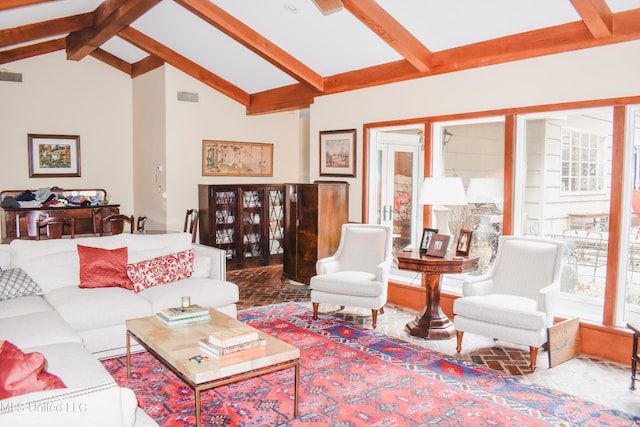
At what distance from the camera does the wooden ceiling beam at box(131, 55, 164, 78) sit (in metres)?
7.88

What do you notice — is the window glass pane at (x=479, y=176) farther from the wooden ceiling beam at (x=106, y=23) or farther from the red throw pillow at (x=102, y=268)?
the wooden ceiling beam at (x=106, y=23)

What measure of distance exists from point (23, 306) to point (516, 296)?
417 centimetres

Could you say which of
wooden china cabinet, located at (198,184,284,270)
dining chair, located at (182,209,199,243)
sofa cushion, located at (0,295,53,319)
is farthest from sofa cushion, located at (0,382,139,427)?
wooden china cabinet, located at (198,184,284,270)

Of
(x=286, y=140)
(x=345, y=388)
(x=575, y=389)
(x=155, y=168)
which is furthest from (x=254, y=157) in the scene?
(x=575, y=389)

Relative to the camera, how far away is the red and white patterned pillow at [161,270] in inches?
176

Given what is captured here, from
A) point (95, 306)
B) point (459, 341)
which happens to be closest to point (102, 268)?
point (95, 306)

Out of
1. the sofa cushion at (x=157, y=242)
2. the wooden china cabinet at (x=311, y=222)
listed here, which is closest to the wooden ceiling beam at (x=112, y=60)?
the wooden china cabinet at (x=311, y=222)

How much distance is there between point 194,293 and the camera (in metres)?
4.39

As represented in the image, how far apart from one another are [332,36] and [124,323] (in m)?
3.77

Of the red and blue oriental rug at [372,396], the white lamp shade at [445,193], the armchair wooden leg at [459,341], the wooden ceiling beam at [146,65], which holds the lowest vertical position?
the red and blue oriental rug at [372,396]

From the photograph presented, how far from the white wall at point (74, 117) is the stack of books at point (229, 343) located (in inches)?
258

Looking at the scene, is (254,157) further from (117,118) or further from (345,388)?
(345,388)

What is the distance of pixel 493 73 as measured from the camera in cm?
493

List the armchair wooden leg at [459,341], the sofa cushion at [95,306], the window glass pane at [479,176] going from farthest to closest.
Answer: the window glass pane at [479,176]
the armchair wooden leg at [459,341]
the sofa cushion at [95,306]
